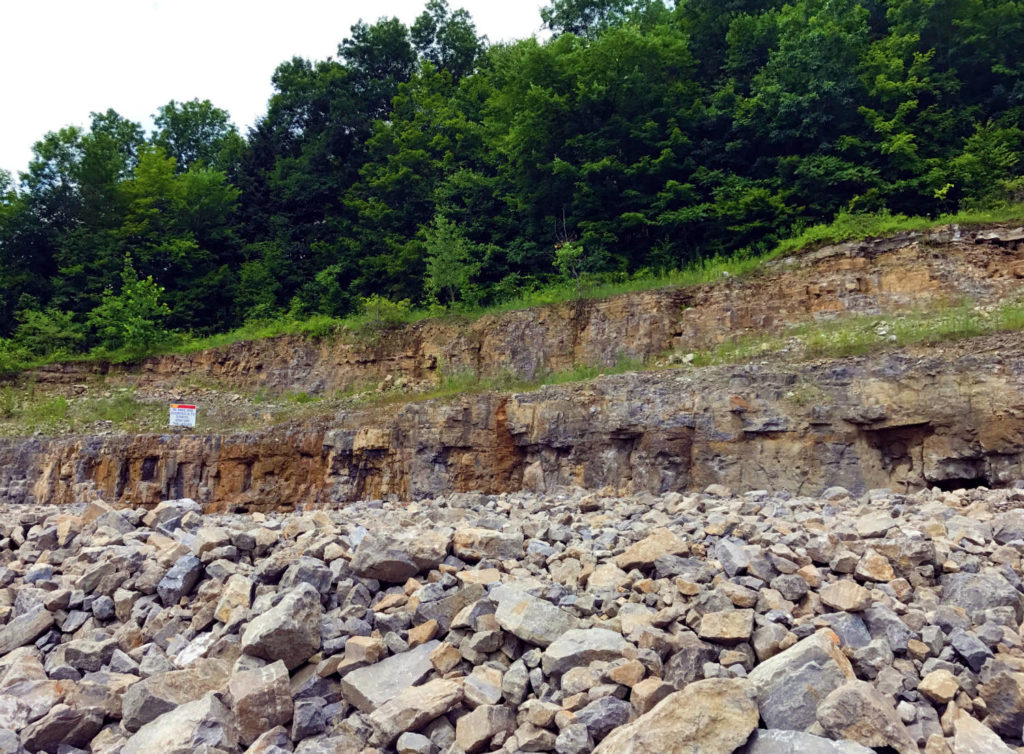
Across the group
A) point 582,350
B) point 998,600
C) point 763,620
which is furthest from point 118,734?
point 582,350

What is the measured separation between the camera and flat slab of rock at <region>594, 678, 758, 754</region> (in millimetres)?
3102

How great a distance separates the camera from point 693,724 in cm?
315

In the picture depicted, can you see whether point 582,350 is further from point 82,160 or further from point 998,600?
point 82,160

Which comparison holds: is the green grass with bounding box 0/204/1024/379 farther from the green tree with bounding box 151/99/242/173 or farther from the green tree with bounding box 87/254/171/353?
the green tree with bounding box 151/99/242/173

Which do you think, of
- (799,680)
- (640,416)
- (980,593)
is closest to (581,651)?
(799,680)

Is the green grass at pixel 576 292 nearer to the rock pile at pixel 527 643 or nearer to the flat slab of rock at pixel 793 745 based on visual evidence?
the rock pile at pixel 527 643

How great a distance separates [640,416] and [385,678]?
36.0ft

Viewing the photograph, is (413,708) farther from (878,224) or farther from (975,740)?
(878,224)

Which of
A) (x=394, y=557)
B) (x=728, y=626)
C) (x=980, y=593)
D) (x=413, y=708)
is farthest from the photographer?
(x=394, y=557)

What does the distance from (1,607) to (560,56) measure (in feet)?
73.1

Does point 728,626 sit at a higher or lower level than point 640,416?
lower

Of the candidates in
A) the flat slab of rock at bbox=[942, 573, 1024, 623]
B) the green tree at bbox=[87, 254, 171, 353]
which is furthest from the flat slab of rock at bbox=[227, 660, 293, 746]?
the green tree at bbox=[87, 254, 171, 353]

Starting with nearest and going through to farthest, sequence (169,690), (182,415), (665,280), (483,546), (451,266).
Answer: (169,690)
(483,546)
(665,280)
(182,415)
(451,266)

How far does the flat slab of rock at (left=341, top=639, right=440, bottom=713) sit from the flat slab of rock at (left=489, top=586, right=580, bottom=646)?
475mm
